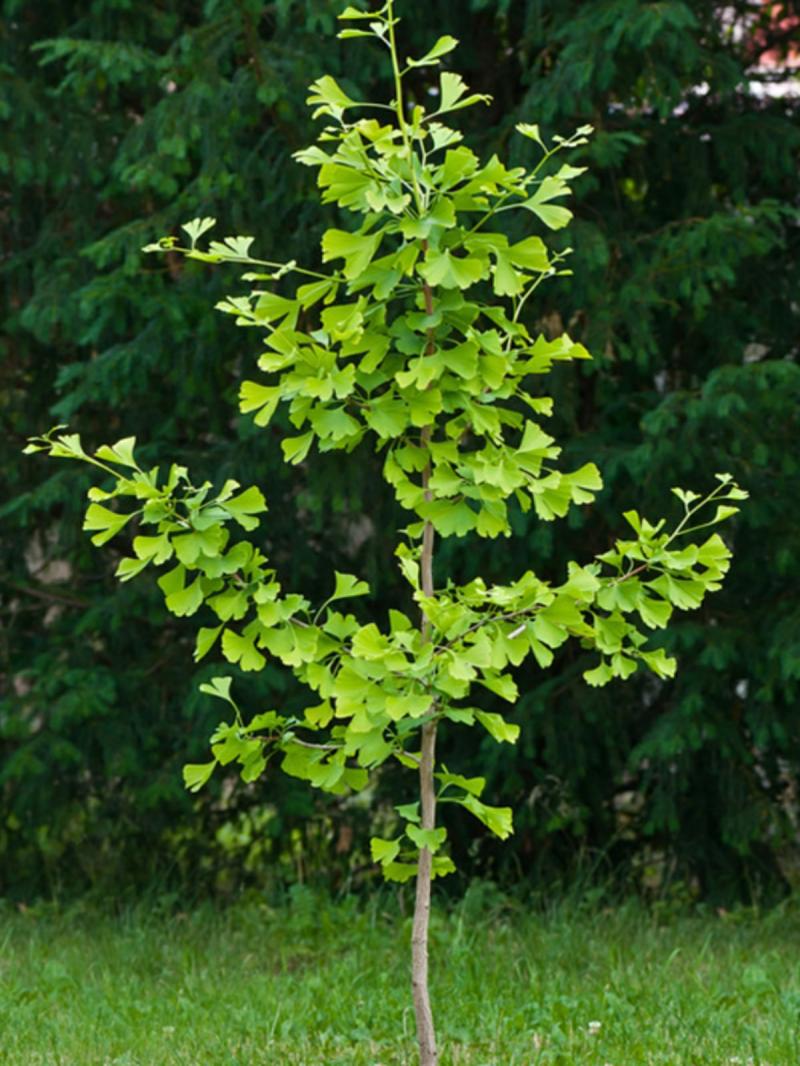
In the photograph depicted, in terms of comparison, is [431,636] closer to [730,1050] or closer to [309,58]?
[730,1050]

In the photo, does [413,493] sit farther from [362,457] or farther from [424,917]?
[362,457]

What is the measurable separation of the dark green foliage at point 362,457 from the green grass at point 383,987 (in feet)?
1.57

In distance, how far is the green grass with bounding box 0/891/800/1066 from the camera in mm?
4590

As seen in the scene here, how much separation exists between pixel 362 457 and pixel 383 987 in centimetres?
207

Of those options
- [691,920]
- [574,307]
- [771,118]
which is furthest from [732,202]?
[691,920]

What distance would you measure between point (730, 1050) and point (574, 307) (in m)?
2.81

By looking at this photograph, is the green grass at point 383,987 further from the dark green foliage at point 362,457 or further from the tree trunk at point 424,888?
the tree trunk at point 424,888

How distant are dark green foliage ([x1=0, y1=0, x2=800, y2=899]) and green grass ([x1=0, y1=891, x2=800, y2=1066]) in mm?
478

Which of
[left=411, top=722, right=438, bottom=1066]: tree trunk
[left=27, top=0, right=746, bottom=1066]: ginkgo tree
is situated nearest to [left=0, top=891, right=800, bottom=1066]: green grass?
[left=411, top=722, right=438, bottom=1066]: tree trunk

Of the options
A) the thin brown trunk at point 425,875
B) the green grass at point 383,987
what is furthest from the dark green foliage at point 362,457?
the thin brown trunk at point 425,875

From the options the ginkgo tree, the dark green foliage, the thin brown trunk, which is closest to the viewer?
the ginkgo tree

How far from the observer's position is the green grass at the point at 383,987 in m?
4.59

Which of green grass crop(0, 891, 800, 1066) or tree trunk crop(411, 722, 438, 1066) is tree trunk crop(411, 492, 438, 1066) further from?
green grass crop(0, 891, 800, 1066)

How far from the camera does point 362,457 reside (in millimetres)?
6391
